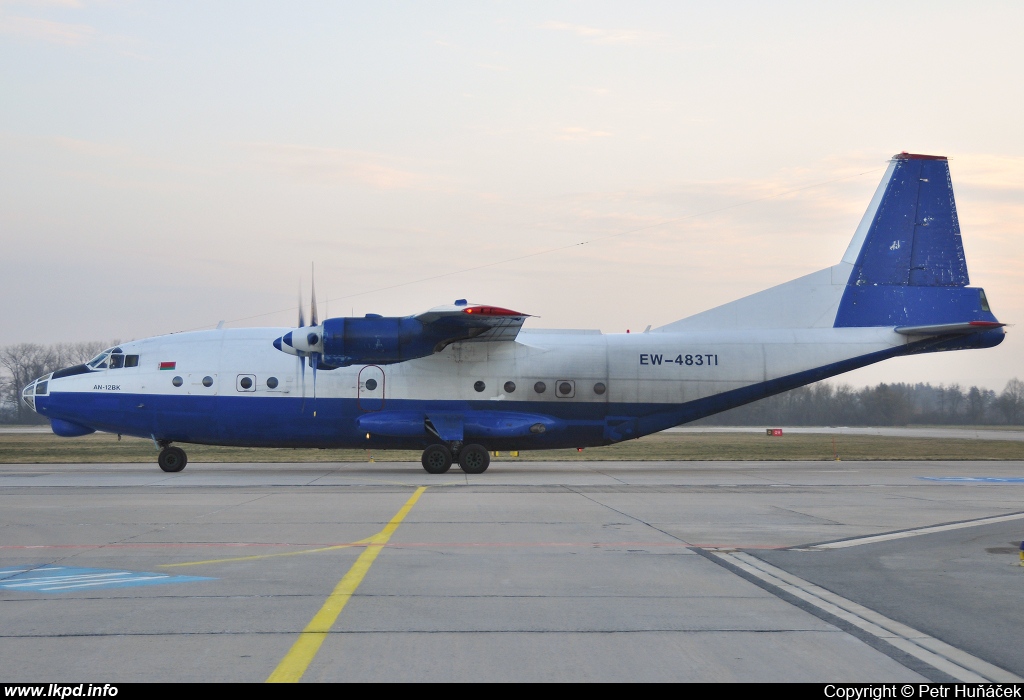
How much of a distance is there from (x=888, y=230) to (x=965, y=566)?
19.8 m

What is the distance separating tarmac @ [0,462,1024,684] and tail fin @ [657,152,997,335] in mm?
A: 9711

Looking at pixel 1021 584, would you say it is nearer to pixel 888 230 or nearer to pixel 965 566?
pixel 965 566

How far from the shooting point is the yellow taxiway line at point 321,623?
5871 millimetres

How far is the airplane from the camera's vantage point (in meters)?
25.4

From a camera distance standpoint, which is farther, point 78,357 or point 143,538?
point 78,357

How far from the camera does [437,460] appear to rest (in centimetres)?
2514

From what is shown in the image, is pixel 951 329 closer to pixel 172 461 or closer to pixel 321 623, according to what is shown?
pixel 172 461

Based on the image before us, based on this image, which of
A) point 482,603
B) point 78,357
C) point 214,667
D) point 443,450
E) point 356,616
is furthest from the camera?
point 78,357

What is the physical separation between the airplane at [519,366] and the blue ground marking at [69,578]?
47.9ft

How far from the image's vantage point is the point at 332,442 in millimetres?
25922

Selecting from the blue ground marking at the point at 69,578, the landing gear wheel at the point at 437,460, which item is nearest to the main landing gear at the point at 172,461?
the landing gear wheel at the point at 437,460

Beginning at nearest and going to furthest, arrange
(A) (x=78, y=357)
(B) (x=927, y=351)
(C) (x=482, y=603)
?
1. (C) (x=482, y=603)
2. (B) (x=927, y=351)
3. (A) (x=78, y=357)

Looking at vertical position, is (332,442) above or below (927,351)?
below

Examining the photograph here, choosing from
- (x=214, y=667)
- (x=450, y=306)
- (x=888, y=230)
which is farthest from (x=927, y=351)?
(x=214, y=667)
